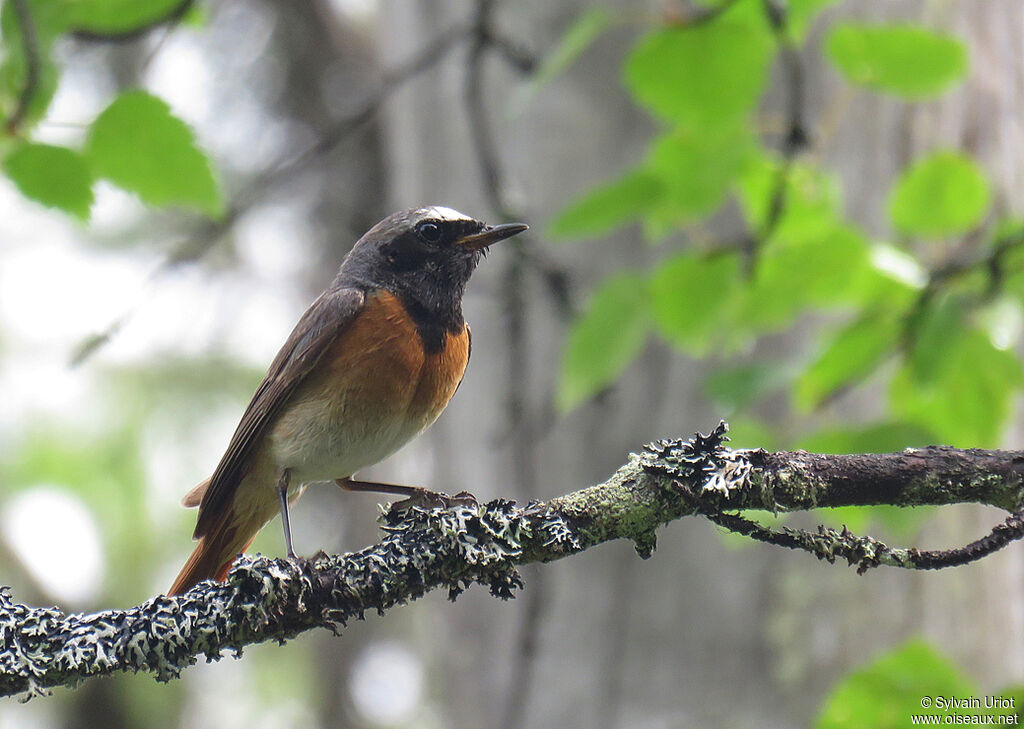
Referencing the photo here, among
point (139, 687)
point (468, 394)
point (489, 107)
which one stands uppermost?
point (489, 107)

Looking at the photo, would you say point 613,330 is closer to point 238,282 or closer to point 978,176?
point 978,176

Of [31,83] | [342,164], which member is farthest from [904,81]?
[342,164]

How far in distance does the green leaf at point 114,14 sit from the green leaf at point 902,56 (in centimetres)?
215

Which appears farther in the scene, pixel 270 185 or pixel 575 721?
pixel 575 721

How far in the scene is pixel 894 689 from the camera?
2467 millimetres

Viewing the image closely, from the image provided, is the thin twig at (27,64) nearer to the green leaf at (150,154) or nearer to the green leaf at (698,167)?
the green leaf at (150,154)

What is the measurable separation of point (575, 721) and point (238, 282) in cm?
736

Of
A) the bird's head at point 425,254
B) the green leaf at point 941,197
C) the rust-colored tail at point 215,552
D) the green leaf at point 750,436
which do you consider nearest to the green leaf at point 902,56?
the green leaf at point 941,197

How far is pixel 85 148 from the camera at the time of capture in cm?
269

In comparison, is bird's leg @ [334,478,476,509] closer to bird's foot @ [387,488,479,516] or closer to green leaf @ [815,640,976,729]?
bird's foot @ [387,488,479,516]

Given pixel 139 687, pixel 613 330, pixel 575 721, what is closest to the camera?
pixel 613 330

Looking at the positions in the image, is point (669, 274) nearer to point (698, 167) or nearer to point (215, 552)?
point (698, 167)

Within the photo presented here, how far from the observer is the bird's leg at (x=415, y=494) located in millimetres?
2994

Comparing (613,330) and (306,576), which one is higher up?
(613,330)
